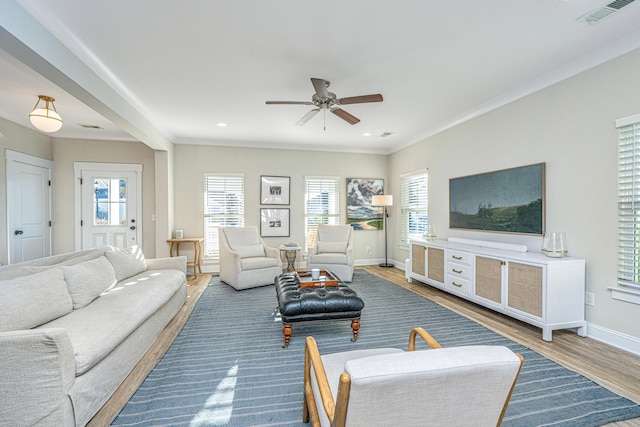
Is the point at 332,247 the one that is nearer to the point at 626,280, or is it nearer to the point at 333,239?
the point at 333,239

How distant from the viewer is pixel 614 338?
2.55 metres

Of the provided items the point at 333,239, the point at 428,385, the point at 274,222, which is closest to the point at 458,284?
the point at 333,239

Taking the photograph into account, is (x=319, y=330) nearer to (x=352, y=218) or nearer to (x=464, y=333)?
(x=464, y=333)

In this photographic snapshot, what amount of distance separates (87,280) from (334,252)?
143 inches

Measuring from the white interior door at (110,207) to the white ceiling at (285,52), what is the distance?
1.38 meters

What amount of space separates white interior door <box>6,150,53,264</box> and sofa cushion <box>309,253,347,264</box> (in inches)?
182

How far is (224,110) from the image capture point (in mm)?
4086

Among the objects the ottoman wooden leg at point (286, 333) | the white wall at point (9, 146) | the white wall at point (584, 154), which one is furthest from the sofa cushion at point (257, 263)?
the white wall at point (9, 146)

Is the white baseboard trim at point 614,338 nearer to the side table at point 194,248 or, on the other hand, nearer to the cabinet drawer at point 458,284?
the cabinet drawer at point 458,284

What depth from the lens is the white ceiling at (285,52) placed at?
206 centimetres

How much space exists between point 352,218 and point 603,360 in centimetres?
455

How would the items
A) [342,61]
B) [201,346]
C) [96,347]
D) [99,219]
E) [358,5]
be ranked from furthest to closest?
1. [99,219]
2. [342,61]
3. [201,346]
4. [358,5]
5. [96,347]

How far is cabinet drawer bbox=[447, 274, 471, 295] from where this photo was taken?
3.64 meters

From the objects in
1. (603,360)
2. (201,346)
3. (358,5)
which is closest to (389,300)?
(603,360)
